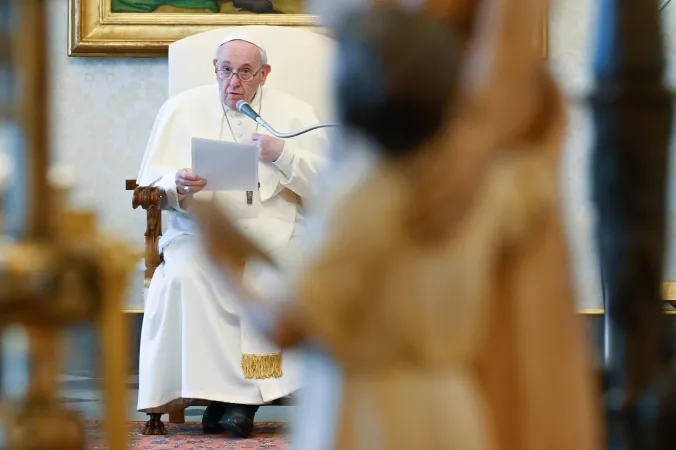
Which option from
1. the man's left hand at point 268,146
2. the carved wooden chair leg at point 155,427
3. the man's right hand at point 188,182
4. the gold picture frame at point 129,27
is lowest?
the carved wooden chair leg at point 155,427

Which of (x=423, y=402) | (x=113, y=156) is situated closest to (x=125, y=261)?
→ (x=423, y=402)

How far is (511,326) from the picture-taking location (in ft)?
1.69

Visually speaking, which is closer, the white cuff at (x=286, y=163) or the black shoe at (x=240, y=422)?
the black shoe at (x=240, y=422)

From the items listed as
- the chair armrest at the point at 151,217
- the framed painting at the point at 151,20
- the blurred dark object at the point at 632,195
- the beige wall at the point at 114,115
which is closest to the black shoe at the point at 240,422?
the chair armrest at the point at 151,217

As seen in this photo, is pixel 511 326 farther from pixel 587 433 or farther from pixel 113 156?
pixel 113 156

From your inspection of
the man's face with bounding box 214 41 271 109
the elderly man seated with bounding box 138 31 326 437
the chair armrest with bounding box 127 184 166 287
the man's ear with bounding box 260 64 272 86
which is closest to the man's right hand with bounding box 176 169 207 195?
the elderly man seated with bounding box 138 31 326 437

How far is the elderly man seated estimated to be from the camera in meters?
3.71

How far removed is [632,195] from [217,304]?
3274 millimetres

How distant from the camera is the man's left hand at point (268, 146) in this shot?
153 inches

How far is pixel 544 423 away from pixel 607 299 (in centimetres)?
12

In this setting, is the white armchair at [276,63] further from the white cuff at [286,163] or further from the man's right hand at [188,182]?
the man's right hand at [188,182]

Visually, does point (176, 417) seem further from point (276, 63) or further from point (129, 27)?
point (129, 27)

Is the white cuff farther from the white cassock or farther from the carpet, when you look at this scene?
the carpet

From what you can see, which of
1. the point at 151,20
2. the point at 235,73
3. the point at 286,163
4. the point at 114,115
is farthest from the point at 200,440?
the point at 151,20
